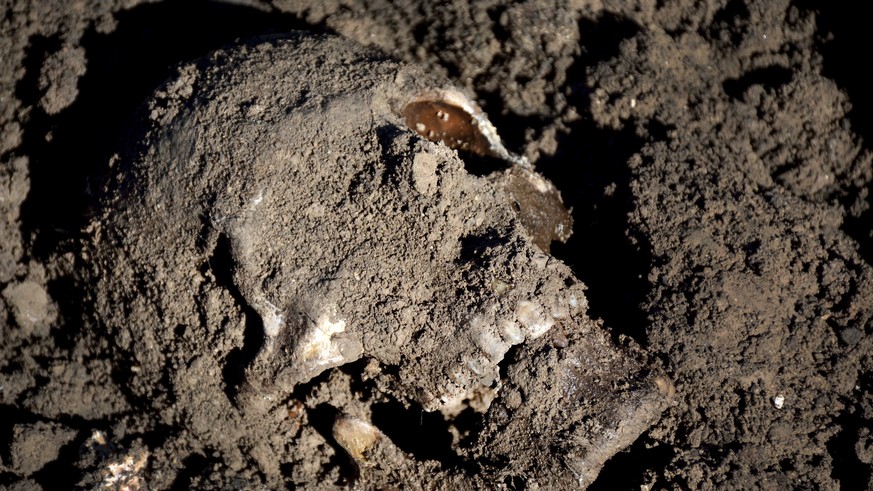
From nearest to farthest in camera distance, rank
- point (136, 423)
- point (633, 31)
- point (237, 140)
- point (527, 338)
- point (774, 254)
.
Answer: point (527, 338), point (237, 140), point (774, 254), point (136, 423), point (633, 31)

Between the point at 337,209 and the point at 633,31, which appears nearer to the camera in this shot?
the point at 337,209

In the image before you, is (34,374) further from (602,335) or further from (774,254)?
(774,254)

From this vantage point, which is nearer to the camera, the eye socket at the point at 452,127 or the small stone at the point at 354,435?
the small stone at the point at 354,435

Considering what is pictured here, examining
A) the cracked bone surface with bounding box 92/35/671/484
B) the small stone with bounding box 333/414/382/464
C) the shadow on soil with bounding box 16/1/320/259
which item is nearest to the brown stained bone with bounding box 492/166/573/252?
the cracked bone surface with bounding box 92/35/671/484

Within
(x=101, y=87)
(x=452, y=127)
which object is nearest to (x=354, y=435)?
(x=452, y=127)

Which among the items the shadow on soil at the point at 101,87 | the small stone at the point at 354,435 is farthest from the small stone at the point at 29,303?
the small stone at the point at 354,435

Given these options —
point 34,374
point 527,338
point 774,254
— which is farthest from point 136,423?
point 774,254

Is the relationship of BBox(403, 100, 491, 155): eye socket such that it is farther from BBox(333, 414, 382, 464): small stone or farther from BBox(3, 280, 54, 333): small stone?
BBox(3, 280, 54, 333): small stone

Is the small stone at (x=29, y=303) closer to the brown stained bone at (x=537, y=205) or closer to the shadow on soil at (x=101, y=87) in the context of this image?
the shadow on soil at (x=101, y=87)
